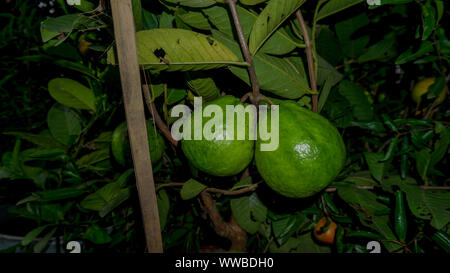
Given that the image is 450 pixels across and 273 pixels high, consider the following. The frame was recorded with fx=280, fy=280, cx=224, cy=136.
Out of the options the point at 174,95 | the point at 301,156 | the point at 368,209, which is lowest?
the point at 368,209

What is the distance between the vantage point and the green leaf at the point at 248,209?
801 mm

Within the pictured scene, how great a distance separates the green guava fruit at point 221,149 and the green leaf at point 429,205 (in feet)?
1.37

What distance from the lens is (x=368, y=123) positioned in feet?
2.65

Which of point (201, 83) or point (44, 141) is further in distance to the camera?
point (44, 141)

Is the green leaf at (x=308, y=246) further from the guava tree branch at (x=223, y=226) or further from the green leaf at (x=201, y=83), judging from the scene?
the green leaf at (x=201, y=83)

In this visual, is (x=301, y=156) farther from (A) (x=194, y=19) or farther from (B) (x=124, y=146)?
(B) (x=124, y=146)

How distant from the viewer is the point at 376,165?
78 centimetres

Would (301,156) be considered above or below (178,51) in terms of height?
below

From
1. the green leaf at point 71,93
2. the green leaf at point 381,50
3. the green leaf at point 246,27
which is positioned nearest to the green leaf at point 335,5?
the green leaf at point 246,27

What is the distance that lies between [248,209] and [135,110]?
1.62 ft

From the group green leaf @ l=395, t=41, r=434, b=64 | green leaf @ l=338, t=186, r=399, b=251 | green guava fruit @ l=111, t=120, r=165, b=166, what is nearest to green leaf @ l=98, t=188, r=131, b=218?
green guava fruit @ l=111, t=120, r=165, b=166

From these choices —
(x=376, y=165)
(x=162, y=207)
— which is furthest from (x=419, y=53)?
(x=162, y=207)
